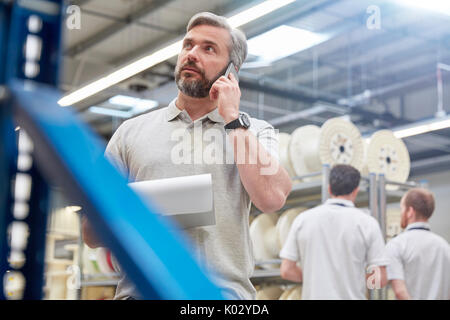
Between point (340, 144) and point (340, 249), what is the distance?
3.64ft

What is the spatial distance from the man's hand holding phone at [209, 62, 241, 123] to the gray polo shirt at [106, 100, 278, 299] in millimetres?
47

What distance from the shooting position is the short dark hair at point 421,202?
135 inches

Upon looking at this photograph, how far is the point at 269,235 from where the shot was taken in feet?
14.0

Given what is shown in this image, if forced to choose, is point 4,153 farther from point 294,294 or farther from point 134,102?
point 134,102

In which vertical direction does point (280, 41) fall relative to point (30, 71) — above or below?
above

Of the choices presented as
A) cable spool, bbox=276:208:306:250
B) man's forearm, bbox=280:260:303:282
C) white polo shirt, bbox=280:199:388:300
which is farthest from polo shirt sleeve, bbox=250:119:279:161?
cable spool, bbox=276:208:306:250

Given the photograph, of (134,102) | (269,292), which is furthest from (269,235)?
(134,102)

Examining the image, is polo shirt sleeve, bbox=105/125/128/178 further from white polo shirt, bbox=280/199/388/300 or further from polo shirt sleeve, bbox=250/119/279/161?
white polo shirt, bbox=280/199/388/300

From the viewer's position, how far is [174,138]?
1.38 meters

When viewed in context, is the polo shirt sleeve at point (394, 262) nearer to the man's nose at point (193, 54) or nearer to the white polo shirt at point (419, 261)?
the white polo shirt at point (419, 261)

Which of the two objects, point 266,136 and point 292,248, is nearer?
point 266,136

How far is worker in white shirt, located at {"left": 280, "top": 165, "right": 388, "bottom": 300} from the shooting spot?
10.0 feet
